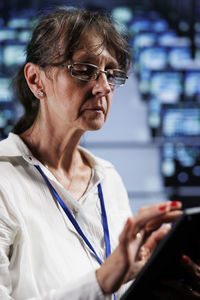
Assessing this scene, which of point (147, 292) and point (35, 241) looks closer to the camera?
point (147, 292)

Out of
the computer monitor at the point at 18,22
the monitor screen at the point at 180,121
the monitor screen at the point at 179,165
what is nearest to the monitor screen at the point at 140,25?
the monitor screen at the point at 180,121

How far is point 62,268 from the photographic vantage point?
1.18 m

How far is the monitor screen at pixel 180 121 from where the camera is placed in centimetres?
339

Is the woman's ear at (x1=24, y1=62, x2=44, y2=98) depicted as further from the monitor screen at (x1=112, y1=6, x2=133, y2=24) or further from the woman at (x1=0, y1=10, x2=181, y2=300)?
the monitor screen at (x1=112, y1=6, x2=133, y2=24)

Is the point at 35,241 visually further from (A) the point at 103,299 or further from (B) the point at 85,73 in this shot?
(B) the point at 85,73

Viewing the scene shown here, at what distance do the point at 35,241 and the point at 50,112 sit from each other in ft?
1.34

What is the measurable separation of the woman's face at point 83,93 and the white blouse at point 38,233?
18 cm

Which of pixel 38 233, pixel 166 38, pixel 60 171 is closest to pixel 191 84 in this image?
pixel 166 38

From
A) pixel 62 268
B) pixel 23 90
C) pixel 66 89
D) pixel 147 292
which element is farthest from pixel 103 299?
pixel 23 90

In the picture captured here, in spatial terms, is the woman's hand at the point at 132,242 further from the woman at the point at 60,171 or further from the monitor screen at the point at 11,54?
the monitor screen at the point at 11,54

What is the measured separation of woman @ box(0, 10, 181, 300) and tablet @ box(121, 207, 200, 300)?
0.08 meters

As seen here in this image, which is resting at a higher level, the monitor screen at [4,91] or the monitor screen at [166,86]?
the monitor screen at [4,91]

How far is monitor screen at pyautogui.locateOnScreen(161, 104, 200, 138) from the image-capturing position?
11.1 ft

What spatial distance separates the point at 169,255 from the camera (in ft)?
2.93
